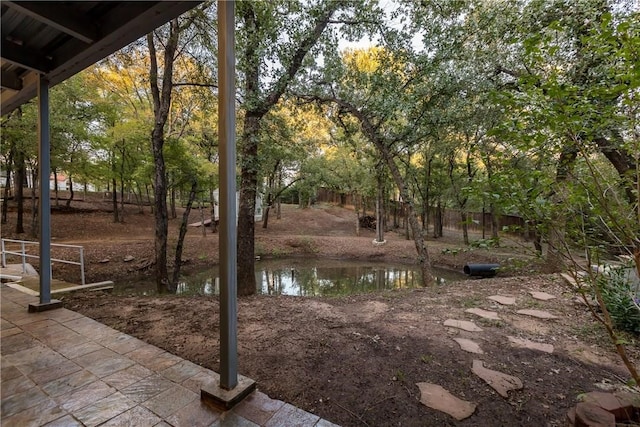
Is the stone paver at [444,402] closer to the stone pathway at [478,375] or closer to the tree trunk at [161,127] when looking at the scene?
the stone pathway at [478,375]

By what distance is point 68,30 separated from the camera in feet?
6.40

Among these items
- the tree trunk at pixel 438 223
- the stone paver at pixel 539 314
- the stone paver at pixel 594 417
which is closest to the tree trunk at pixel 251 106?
the stone paver at pixel 539 314

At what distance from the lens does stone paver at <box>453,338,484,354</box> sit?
2.25 m

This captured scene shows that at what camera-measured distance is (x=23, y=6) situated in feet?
5.78

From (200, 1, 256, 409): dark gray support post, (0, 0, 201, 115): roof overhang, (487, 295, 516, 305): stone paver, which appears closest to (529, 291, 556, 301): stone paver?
(487, 295, 516, 305): stone paver

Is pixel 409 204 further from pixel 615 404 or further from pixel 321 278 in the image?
pixel 321 278

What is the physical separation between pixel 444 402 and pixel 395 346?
0.65 m

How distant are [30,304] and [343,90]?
5023 mm

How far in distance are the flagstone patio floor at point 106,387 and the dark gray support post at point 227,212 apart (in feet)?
0.33

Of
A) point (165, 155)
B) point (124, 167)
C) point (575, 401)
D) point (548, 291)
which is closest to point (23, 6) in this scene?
point (575, 401)

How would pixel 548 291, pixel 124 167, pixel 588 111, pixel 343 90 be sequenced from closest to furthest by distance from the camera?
pixel 588 111, pixel 548 291, pixel 343 90, pixel 124 167

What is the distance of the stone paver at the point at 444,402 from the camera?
1587 mm

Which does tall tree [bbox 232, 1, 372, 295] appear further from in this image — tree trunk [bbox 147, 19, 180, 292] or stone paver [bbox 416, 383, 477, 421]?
stone paver [bbox 416, 383, 477, 421]

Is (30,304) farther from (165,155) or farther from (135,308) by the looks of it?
(165,155)
